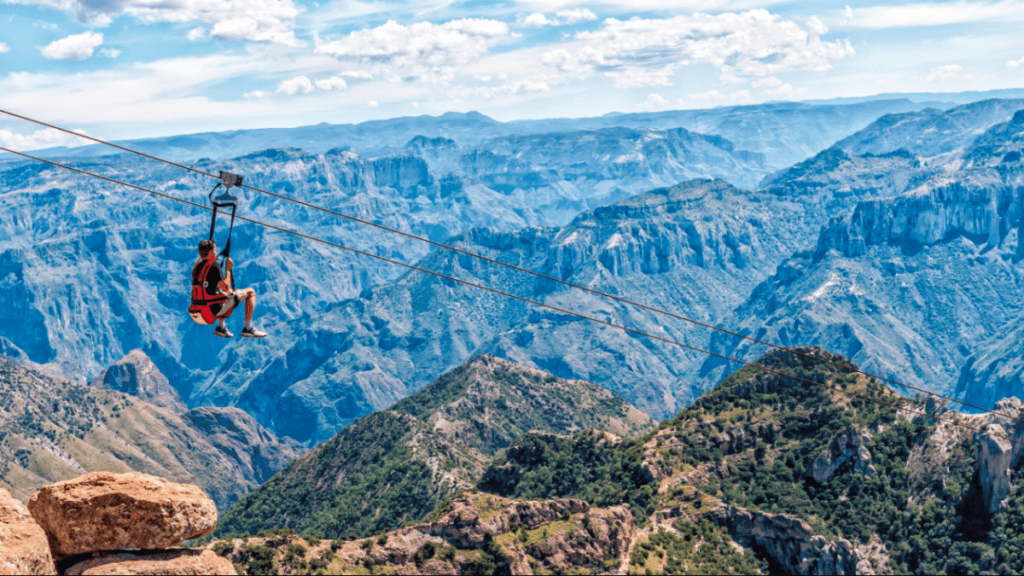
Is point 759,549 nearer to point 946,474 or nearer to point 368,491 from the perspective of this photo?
point 946,474

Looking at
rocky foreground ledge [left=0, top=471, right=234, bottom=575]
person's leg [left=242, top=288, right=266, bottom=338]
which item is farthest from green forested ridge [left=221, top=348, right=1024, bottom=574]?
rocky foreground ledge [left=0, top=471, right=234, bottom=575]

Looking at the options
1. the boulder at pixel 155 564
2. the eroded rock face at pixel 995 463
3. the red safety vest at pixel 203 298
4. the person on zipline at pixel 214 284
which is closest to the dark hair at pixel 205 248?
the person on zipline at pixel 214 284

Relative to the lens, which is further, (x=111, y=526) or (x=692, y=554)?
(x=692, y=554)

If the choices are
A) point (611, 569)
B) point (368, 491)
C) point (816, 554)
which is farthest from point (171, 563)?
point (368, 491)

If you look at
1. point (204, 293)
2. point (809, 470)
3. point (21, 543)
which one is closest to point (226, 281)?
point (204, 293)

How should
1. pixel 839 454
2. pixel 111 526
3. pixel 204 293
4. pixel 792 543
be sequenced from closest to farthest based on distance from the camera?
pixel 111 526, pixel 204 293, pixel 792 543, pixel 839 454

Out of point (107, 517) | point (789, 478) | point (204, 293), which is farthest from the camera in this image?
point (789, 478)

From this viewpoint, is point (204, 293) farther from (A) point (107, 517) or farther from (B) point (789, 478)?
(B) point (789, 478)
